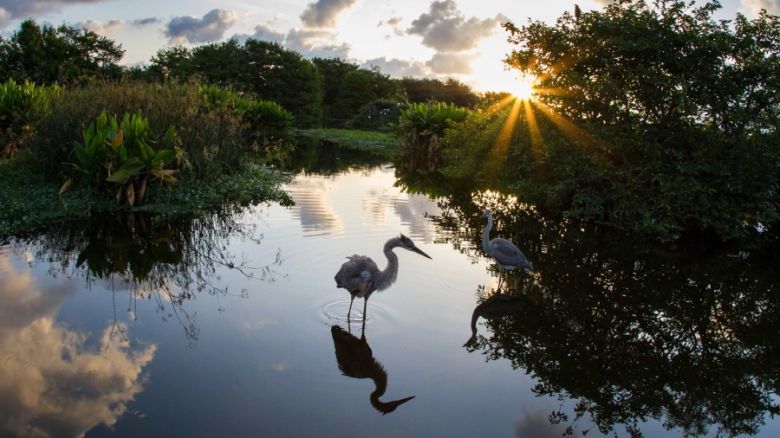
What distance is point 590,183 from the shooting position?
41.0 ft

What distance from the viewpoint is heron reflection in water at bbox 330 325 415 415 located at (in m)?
4.92

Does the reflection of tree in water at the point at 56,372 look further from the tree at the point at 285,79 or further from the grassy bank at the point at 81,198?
the tree at the point at 285,79

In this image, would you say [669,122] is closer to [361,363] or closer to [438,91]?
[361,363]

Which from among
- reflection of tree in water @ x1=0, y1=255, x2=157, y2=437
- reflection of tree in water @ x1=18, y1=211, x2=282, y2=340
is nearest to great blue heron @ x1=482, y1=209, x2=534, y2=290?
reflection of tree in water @ x1=18, y1=211, x2=282, y2=340

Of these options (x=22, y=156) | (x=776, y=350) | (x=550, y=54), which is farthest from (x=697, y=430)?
(x=22, y=156)

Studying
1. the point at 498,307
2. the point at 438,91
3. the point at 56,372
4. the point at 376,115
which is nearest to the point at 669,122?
the point at 498,307

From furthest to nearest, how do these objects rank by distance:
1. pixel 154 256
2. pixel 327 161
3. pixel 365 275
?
pixel 327 161 → pixel 154 256 → pixel 365 275

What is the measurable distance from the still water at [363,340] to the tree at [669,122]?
1628 mm

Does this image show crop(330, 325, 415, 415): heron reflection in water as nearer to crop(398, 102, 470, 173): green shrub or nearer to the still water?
the still water

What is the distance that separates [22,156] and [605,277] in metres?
12.5

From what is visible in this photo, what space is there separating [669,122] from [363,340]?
30.4ft

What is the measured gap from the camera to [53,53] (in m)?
43.3

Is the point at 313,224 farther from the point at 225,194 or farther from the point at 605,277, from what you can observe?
the point at 605,277

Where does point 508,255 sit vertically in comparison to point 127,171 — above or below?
below
